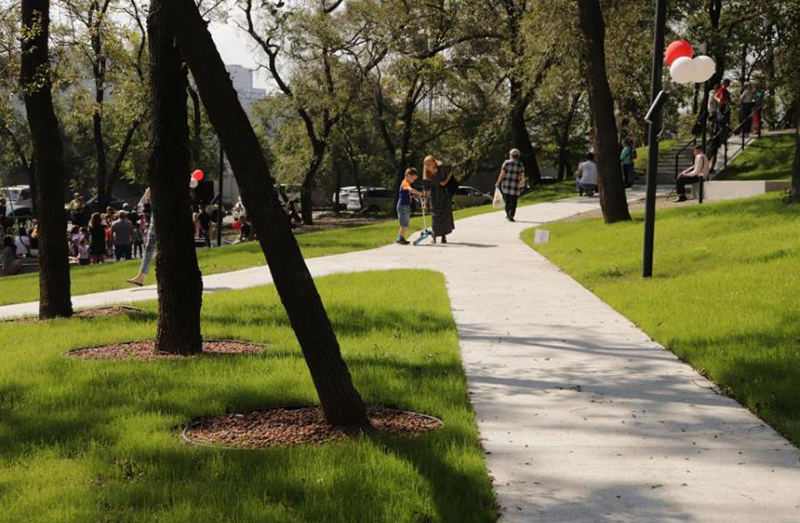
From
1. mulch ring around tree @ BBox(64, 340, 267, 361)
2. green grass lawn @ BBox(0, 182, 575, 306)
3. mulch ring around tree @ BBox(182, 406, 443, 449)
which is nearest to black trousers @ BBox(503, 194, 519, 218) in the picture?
green grass lawn @ BBox(0, 182, 575, 306)

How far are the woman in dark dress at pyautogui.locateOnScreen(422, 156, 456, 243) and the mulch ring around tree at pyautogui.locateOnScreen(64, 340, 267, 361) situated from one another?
402 inches

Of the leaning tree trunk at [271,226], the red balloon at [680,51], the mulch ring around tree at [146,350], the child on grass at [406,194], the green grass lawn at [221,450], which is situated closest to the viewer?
the green grass lawn at [221,450]

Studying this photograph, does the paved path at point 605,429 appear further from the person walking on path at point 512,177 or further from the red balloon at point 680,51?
the person walking on path at point 512,177

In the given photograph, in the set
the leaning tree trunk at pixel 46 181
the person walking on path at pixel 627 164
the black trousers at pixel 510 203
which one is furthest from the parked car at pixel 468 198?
the leaning tree trunk at pixel 46 181

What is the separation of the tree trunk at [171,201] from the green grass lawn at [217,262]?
8029 millimetres

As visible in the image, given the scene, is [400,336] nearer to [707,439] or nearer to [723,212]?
[707,439]

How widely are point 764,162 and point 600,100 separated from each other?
492 inches

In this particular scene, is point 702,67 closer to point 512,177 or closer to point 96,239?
point 512,177

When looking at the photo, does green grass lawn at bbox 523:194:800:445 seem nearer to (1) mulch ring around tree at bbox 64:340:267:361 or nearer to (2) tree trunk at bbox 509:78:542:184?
(1) mulch ring around tree at bbox 64:340:267:361

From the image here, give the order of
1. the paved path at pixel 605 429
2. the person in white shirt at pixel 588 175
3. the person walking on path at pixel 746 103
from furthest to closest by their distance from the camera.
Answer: the person in white shirt at pixel 588 175
the person walking on path at pixel 746 103
the paved path at pixel 605 429

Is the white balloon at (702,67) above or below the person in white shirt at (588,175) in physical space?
above

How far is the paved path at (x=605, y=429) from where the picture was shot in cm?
451

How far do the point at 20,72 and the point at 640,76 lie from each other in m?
31.8

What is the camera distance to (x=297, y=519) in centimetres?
417
